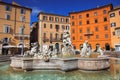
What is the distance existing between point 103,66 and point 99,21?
32.4 m

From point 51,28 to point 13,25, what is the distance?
13430 millimetres

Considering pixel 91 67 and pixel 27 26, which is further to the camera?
pixel 27 26

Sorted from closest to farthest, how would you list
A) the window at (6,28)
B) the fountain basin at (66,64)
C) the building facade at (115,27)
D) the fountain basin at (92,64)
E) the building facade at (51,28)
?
the fountain basin at (66,64) < the fountain basin at (92,64) < the window at (6,28) < the building facade at (115,27) < the building facade at (51,28)

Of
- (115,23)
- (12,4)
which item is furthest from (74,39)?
(12,4)

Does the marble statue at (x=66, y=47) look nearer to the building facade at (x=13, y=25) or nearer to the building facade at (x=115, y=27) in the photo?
the building facade at (x=13, y=25)

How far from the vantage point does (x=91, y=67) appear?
1016 cm

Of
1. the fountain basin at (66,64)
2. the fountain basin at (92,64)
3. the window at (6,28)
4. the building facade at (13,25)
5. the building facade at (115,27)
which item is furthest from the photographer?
the building facade at (115,27)

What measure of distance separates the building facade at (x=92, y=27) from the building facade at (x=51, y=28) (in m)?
3.98

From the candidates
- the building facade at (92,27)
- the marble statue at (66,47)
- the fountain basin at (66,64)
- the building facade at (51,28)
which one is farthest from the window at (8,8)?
the fountain basin at (66,64)

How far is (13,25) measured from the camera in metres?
35.6

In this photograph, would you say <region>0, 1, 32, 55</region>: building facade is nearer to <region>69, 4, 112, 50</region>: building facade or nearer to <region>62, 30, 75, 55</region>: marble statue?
<region>69, 4, 112, 50</region>: building facade

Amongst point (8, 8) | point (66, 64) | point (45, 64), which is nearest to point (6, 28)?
point (8, 8)

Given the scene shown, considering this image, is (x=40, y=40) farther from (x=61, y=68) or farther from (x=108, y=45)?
(x=61, y=68)

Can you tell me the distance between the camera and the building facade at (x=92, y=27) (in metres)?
39.0
